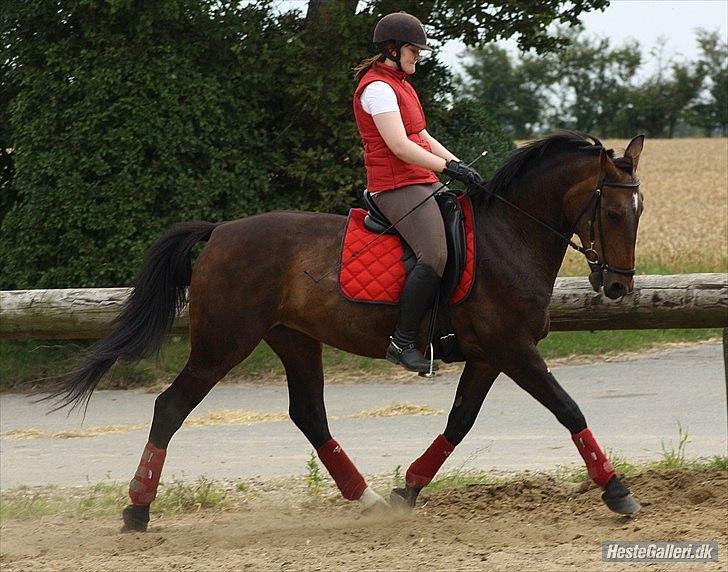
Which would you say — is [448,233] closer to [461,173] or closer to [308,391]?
[461,173]

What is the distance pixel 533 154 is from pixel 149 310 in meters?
2.34

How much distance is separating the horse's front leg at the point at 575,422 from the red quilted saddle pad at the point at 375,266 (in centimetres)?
50

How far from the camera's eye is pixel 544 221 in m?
6.22

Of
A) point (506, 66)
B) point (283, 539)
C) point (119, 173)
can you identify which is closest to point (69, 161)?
point (119, 173)

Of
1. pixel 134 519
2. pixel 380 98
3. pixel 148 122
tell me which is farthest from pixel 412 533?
pixel 148 122

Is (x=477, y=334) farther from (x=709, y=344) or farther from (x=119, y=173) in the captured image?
(x=709, y=344)

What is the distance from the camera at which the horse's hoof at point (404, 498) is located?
21.5 feet

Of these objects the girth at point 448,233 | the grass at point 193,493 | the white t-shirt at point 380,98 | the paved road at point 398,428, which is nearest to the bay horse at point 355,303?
the girth at point 448,233

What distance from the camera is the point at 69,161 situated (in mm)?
11328

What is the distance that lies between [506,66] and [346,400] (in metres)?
55.2

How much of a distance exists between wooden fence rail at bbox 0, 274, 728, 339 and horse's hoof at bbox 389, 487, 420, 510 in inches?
56.3

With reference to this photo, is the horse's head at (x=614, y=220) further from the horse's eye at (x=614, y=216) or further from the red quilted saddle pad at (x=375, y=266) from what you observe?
the red quilted saddle pad at (x=375, y=266)

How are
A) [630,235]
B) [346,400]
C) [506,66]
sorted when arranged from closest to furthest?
1. [630,235]
2. [346,400]
3. [506,66]

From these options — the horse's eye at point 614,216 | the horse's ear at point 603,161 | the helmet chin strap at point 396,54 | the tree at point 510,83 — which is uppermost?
the tree at point 510,83
